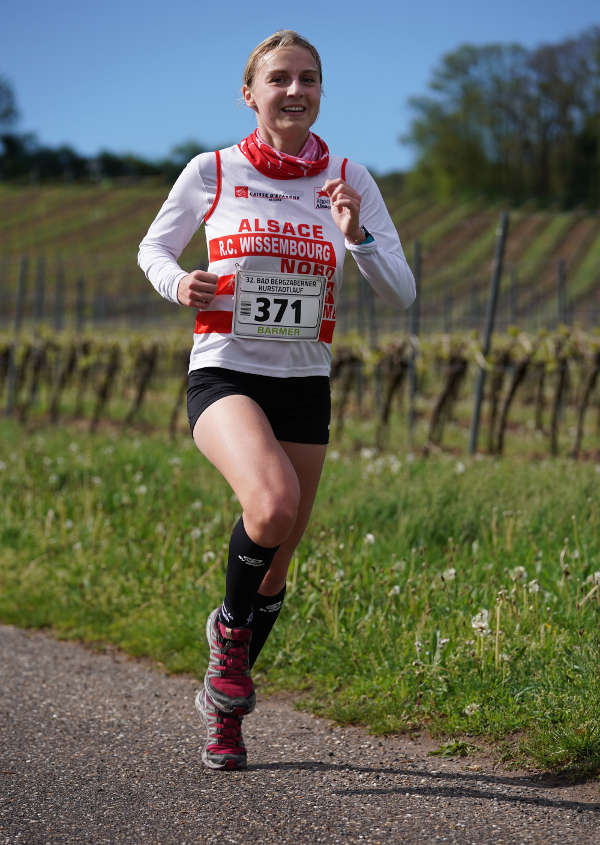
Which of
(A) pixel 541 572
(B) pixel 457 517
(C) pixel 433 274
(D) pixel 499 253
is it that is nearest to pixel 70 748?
(A) pixel 541 572

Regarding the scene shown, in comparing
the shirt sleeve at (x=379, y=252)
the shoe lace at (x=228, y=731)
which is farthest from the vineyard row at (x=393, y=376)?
the shoe lace at (x=228, y=731)

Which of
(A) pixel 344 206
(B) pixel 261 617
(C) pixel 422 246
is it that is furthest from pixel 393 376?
(C) pixel 422 246

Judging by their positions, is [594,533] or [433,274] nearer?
[594,533]

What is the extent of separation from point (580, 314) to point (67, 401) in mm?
25523

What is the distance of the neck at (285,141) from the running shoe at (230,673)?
1.63 m

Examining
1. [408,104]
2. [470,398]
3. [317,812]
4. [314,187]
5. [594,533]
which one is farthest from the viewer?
[408,104]

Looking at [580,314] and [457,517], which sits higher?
[580,314]

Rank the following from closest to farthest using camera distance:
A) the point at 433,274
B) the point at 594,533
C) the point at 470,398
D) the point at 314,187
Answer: the point at 314,187
the point at 594,533
the point at 470,398
the point at 433,274

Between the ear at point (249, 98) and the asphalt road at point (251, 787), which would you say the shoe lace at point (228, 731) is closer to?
the asphalt road at point (251, 787)

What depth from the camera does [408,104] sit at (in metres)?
86.1

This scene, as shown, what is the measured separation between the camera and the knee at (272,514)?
294 cm

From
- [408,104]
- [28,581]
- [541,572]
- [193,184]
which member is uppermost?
[408,104]

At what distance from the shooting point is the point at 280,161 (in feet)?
10.6

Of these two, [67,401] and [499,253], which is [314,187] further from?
[67,401]
